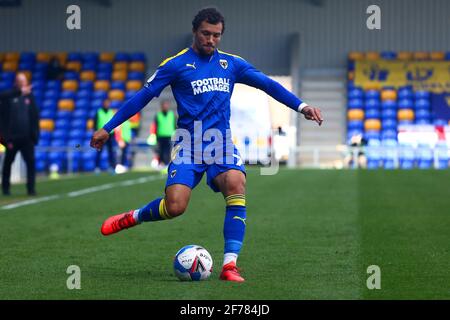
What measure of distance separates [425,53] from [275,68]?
564 centimetres

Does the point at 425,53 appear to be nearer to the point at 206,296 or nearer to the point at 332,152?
the point at 332,152

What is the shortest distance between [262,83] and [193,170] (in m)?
0.95

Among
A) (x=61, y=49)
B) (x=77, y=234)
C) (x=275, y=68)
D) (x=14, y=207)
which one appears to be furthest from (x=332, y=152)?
(x=77, y=234)

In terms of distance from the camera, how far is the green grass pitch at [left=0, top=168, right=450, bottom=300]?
7.75 meters

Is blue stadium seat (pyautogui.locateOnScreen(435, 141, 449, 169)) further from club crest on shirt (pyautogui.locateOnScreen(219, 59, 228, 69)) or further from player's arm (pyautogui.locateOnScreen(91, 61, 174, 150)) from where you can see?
player's arm (pyautogui.locateOnScreen(91, 61, 174, 150))

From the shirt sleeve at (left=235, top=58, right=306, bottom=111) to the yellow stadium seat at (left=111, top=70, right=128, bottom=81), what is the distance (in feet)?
107

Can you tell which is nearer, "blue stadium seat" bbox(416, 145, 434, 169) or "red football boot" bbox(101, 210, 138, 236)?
"red football boot" bbox(101, 210, 138, 236)

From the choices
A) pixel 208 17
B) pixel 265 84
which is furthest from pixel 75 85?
pixel 208 17

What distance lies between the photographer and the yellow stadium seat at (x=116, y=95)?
40.2m

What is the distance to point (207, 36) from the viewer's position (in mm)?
8398

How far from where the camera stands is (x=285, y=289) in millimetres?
7660

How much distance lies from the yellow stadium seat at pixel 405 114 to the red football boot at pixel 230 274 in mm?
31010

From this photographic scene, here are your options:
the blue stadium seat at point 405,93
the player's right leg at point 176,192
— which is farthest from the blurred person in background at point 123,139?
the player's right leg at point 176,192

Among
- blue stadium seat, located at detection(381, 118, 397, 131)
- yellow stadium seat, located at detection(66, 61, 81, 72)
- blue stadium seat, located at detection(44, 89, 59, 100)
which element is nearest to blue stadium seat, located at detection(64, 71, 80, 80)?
yellow stadium seat, located at detection(66, 61, 81, 72)
